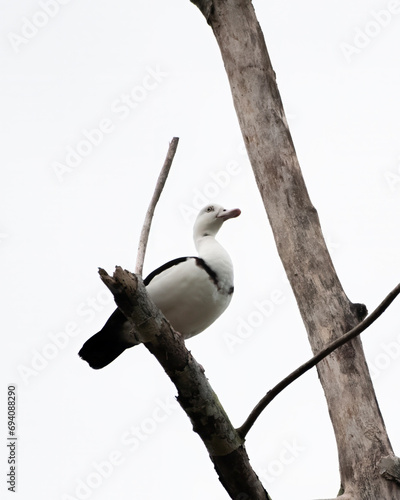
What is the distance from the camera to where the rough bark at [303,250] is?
3830 mm

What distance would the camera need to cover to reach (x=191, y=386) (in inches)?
127

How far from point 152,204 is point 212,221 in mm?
1792

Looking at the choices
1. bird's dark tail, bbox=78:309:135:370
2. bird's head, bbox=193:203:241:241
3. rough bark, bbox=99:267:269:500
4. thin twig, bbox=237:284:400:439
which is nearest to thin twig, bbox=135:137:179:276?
rough bark, bbox=99:267:269:500

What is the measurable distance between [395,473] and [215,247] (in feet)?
6.33

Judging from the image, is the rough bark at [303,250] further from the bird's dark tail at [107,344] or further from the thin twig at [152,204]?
the bird's dark tail at [107,344]

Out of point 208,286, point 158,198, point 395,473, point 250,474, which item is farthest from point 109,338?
point 395,473

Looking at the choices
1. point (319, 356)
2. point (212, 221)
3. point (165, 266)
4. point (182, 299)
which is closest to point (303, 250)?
point (182, 299)

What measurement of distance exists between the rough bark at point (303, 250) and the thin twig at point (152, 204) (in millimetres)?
769

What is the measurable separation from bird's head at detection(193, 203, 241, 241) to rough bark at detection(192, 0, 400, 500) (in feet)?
2.98

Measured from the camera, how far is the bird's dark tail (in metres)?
4.58

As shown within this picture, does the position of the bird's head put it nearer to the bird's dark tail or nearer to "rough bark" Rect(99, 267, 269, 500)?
the bird's dark tail

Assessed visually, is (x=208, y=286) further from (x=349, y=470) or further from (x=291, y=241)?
(x=349, y=470)

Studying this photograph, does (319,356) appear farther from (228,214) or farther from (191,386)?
(228,214)

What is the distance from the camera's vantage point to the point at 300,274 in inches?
167
